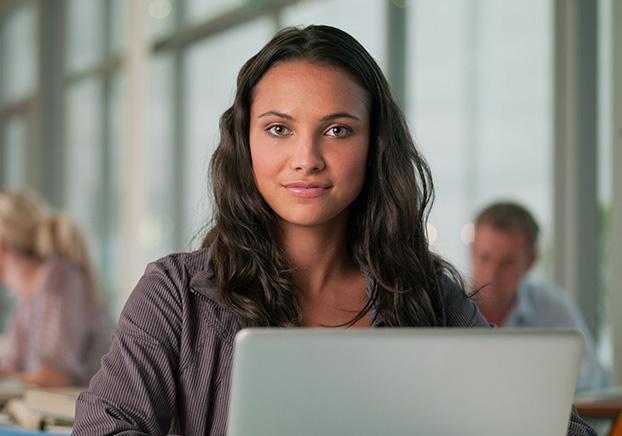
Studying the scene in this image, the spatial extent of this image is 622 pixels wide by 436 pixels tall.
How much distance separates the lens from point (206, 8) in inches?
294

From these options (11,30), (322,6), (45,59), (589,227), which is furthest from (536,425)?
(11,30)

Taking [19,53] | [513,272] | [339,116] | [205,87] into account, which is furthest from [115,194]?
[339,116]

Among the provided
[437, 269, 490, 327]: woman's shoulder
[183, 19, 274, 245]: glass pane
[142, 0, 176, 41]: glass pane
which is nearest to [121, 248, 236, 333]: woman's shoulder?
[437, 269, 490, 327]: woman's shoulder

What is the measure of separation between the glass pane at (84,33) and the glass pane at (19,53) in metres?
0.53

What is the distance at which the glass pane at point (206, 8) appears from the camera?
7157 millimetres

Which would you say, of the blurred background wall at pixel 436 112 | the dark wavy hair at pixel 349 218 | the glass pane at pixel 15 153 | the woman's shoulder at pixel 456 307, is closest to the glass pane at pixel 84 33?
the blurred background wall at pixel 436 112

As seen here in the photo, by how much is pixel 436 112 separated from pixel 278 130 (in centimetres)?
380

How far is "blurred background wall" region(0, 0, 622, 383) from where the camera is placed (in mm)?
4895

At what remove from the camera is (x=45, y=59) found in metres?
9.84

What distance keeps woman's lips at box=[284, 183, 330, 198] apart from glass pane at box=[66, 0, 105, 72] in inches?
289

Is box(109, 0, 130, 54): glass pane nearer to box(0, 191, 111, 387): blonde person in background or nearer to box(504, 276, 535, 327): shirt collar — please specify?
box(0, 191, 111, 387): blonde person in background

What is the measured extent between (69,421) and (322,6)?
13.0 ft

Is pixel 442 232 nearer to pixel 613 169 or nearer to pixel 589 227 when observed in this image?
pixel 589 227

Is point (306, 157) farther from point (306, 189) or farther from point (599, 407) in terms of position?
point (599, 407)
